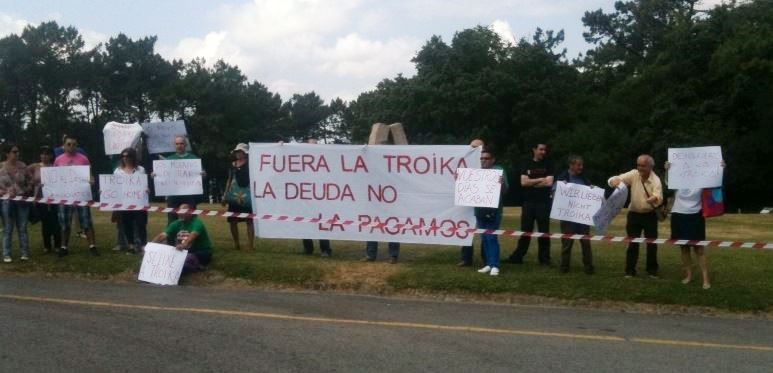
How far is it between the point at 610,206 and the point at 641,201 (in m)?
0.42

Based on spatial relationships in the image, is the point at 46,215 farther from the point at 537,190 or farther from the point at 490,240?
the point at 537,190

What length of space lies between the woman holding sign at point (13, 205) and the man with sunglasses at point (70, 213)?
0.52m

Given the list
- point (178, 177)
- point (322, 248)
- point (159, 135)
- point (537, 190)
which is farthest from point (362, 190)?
point (159, 135)

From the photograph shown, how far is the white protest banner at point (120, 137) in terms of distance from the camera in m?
14.2

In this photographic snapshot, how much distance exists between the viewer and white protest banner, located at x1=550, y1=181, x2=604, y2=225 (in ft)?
36.7

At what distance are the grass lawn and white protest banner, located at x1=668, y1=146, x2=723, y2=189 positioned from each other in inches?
51.2

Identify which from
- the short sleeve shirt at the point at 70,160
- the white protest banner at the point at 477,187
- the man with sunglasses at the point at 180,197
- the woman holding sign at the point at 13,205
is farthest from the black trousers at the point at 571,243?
the woman holding sign at the point at 13,205

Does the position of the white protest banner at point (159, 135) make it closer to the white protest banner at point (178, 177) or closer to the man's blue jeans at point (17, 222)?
the white protest banner at point (178, 177)

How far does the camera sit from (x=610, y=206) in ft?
36.7

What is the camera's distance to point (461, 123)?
63656 millimetres

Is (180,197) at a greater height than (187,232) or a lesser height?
greater

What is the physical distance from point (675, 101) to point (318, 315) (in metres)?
51.4

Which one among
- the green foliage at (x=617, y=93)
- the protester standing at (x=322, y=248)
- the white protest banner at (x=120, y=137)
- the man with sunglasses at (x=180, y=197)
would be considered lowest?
the protester standing at (x=322, y=248)

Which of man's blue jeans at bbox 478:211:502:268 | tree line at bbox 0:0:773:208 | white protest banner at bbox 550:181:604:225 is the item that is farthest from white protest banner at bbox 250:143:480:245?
tree line at bbox 0:0:773:208
